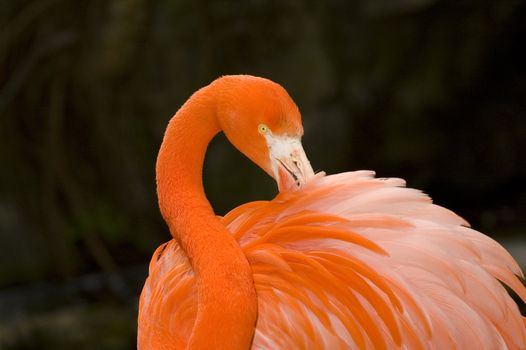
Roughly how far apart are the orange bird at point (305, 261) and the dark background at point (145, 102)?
234cm

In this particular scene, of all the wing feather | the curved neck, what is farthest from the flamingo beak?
the curved neck

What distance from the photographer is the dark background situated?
15.5 ft

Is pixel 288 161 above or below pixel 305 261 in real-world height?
above

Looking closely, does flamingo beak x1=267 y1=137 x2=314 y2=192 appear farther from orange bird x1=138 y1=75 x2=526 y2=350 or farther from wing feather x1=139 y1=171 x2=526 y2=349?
wing feather x1=139 y1=171 x2=526 y2=349

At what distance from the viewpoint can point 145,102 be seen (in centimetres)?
481

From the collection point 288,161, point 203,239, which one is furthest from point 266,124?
point 203,239

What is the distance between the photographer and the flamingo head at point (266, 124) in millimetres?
2242

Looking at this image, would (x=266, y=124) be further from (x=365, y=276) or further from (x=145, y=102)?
(x=145, y=102)

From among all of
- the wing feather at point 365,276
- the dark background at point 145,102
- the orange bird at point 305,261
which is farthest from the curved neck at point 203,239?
the dark background at point 145,102

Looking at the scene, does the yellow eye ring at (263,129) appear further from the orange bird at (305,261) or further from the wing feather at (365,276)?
the wing feather at (365,276)

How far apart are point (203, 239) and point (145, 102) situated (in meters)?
2.61

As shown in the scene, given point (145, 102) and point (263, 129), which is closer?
point (263, 129)

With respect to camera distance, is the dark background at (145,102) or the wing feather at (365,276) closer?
the wing feather at (365,276)

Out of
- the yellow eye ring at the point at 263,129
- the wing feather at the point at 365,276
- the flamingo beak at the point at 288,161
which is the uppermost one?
the yellow eye ring at the point at 263,129
